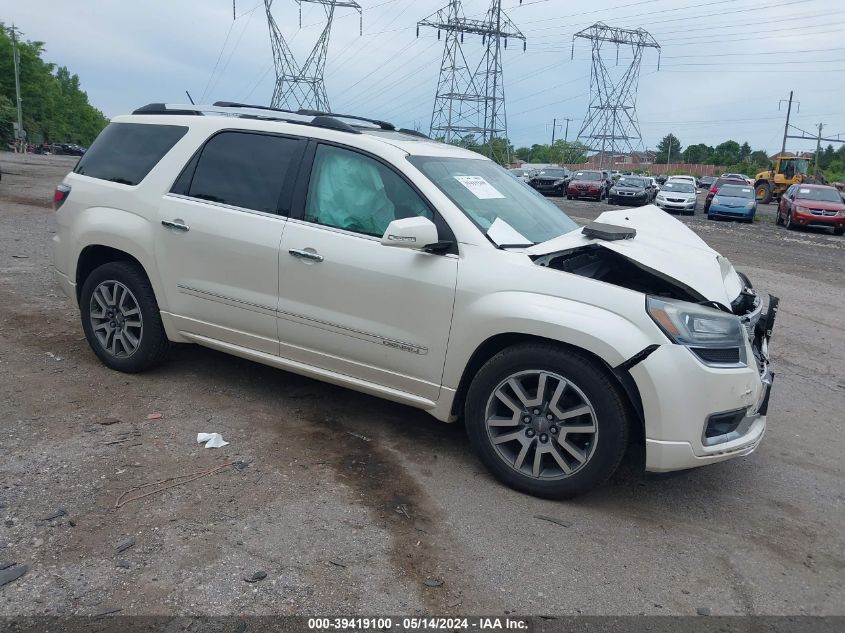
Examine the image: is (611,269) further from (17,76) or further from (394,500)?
(17,76)

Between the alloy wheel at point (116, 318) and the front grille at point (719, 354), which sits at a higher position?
the front grille at point (719, 354)

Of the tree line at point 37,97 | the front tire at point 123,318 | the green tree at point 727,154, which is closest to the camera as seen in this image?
the front tire at point 123,318

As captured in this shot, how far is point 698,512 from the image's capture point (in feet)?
12.6

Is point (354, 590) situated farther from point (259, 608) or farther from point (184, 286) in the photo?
point (184, 286)

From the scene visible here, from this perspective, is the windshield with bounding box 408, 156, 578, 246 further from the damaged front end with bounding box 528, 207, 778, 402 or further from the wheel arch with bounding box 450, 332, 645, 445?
the wheel arch with bounding box 450, 332, 645, 445

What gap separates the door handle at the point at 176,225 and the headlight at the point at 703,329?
2.97 metres

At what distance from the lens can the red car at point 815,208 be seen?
2308 cm

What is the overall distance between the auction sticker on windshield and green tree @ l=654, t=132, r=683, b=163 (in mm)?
126345

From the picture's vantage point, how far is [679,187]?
3070cm

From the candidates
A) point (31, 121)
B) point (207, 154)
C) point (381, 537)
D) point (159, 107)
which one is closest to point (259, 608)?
point (381, 537)

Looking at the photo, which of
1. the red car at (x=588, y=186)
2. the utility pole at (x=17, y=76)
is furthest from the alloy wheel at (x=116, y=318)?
the utility pole at (x=17, y=76)

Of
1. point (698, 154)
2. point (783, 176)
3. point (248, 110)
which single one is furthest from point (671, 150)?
point (248, 110)

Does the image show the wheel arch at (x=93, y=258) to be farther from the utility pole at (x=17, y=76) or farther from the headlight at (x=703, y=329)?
the utility pole at (x=17, y=76)

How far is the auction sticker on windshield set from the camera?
4.44 metres
